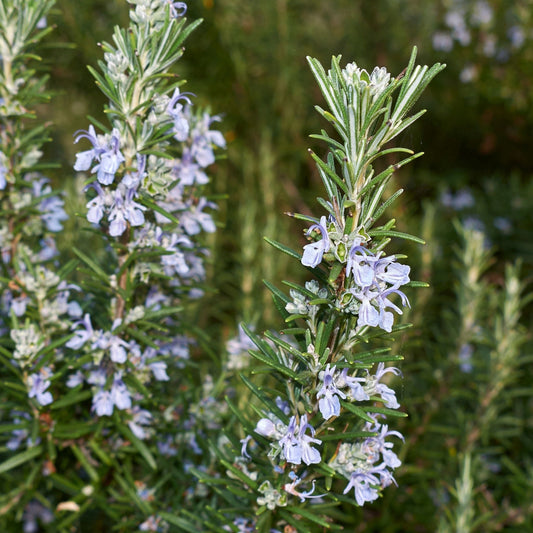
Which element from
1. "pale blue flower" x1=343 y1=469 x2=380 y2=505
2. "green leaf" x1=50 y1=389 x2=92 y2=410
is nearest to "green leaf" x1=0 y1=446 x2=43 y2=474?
"green leaf" x1=50 y1=389 x2=92 y2=410

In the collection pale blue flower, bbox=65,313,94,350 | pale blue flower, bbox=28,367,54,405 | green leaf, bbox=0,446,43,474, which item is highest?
pale blue flower, bbox=65,313,94,350

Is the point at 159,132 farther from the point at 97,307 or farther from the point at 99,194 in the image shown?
the point at 97,307

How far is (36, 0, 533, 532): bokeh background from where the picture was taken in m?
1.79

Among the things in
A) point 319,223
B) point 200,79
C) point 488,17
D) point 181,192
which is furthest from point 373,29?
point 319,223

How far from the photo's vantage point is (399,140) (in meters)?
1.88

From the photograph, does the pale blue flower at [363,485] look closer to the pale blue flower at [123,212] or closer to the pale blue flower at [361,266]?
the pale blue flower at [361,266]

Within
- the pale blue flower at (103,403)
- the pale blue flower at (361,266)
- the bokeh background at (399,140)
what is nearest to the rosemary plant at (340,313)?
the pale blue flower at (361,266)

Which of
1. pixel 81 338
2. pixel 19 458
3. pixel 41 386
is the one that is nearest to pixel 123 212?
pixel 81 338

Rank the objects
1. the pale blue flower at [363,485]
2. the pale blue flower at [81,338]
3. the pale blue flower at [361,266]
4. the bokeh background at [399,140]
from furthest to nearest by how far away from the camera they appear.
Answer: the bokeh background at [399,140]
the pale blue flower at [81,338]
the pale blue flower at [363,485]
the pale blue flower at [361,266]

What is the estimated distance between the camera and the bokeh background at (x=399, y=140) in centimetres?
179

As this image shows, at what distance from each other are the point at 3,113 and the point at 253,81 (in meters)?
1.86

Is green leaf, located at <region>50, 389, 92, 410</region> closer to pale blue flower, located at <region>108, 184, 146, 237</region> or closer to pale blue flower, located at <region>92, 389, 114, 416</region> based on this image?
pale blue flower, located at <region>92, 389, 114, 416</region>

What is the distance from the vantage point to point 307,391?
0.75 metres

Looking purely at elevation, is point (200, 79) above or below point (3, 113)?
above
